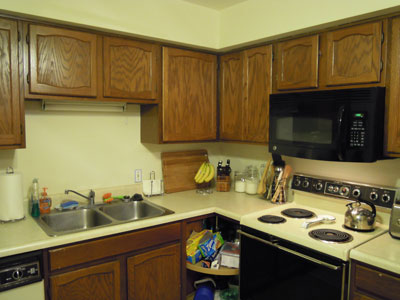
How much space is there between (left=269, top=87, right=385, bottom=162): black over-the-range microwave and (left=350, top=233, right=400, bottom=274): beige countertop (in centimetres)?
43

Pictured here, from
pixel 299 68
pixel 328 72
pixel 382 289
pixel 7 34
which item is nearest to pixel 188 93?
pixel 299 68

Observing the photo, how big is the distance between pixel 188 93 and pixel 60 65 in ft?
3.08

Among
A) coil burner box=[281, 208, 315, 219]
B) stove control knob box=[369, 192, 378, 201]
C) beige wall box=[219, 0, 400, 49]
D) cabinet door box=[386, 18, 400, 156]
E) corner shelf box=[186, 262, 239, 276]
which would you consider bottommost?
corner shelf box=[186, 262, 239, 276]

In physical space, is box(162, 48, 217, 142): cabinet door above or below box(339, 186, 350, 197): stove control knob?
above

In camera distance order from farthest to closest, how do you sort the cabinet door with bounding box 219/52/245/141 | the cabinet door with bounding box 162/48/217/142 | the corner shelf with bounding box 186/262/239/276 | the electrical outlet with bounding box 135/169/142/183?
the electrical outlet with bounding box 135/169/142/183
the cabinet door with bounding box 219/52/245/141
the cabinet door with bounding box 162/48/217/142
the corner shelf with bounding box 186/262/239/276

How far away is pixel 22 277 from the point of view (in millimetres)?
1618

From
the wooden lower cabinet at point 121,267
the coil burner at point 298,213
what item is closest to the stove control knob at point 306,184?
the coil burner at point 298,213

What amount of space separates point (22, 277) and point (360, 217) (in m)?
1.79

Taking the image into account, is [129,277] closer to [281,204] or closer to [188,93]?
[281,204]

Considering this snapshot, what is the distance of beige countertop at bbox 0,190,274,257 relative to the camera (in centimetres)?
166

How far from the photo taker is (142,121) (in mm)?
2619

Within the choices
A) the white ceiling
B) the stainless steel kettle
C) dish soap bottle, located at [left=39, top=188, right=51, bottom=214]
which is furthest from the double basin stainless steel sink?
the white ceiling

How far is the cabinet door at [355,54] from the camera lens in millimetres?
1761

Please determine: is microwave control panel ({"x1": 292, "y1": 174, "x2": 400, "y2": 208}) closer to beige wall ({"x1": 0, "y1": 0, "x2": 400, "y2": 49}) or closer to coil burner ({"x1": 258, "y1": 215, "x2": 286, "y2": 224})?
coil burner ({"x1": 258, "y1": 215, "x2": 286, "y2": 224})
